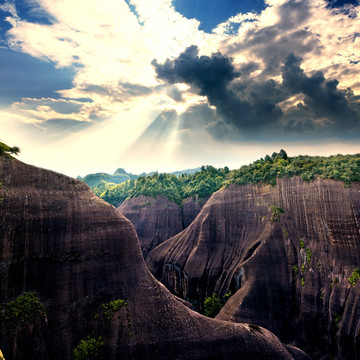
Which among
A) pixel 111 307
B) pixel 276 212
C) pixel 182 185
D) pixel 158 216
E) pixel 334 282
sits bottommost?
pixel 111 307

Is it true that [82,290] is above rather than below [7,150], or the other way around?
below

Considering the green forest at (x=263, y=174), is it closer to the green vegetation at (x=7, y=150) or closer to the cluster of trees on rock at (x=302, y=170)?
the cluster of trees on rock at (x=302, y=170)

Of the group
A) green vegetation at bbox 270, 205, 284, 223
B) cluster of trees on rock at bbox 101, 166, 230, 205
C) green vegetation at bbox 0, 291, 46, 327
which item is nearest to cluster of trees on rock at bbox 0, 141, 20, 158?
green vegetation at bbox 0, 291, 46, 327

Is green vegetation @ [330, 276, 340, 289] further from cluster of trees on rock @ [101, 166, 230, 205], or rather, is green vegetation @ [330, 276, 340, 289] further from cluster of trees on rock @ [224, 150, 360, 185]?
cluster of trees on rock @ [101, 166, 230, 205]

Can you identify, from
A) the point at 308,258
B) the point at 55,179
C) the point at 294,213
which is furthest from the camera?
the point at 294,213

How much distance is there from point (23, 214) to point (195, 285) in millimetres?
29233

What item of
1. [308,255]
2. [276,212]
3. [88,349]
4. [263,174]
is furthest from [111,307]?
[263,174]

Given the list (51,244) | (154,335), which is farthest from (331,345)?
(51,244)

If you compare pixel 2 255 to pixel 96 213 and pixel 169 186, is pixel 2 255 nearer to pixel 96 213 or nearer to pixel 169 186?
pixel 96 213

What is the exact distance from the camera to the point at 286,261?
1230 inches

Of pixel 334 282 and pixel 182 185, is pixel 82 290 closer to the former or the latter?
pixel 334 282

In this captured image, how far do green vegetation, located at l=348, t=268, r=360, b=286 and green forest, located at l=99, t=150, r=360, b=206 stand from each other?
1035cm

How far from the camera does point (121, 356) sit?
18.2 metres

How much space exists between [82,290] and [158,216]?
45045 millimetres
